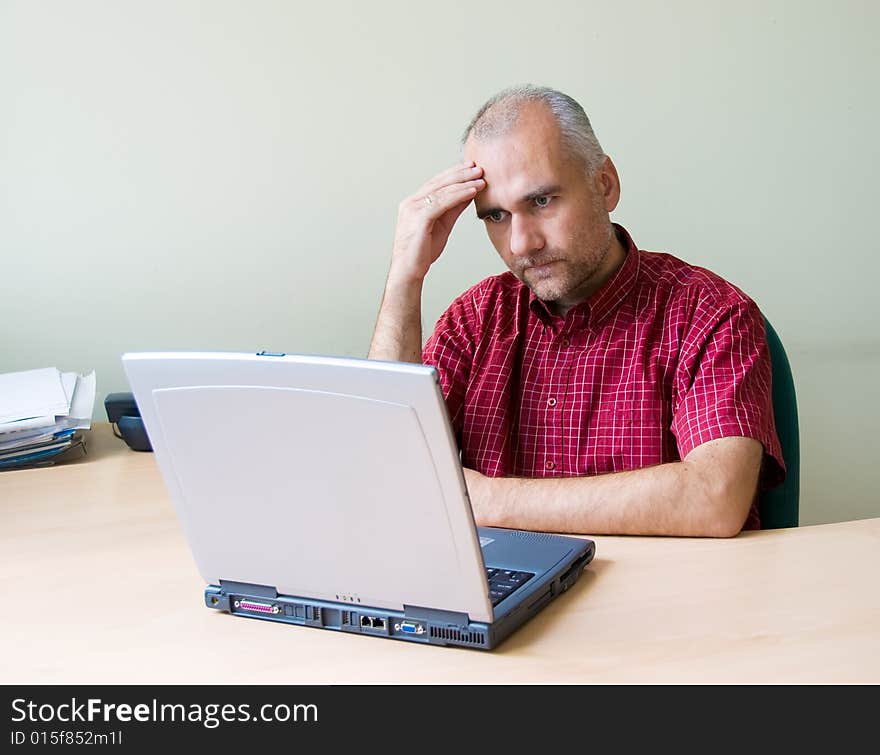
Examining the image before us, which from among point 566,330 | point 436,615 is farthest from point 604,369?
point 436,615

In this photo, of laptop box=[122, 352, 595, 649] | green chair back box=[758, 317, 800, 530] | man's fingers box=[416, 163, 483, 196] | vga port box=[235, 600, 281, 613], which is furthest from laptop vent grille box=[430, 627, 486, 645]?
man's fingers box=[416, 163, 483, 196]

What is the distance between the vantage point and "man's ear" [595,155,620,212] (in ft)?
5.35

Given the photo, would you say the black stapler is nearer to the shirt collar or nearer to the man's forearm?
the man's forearm

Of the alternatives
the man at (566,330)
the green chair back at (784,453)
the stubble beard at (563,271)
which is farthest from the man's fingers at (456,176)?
the green chair back at (784,453)

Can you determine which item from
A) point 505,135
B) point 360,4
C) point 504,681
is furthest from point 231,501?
point 360,4

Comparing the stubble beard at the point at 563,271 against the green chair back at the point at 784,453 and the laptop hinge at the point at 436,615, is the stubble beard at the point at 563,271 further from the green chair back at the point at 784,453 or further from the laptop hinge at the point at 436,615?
the laptop hinge at the point at 436,615

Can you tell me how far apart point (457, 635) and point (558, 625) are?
0.11 m

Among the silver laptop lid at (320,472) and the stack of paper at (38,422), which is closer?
the silver laptop lid at (320,472)

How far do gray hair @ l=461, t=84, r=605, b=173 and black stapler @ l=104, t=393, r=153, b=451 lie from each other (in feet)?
2.72

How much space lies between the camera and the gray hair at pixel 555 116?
61.9 inches

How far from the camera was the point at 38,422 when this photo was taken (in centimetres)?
178

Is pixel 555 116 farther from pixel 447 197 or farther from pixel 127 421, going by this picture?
pixel 127 421

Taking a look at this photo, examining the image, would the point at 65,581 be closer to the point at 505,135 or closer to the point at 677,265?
the point at 505,135

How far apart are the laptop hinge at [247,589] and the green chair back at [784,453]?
829 mm
